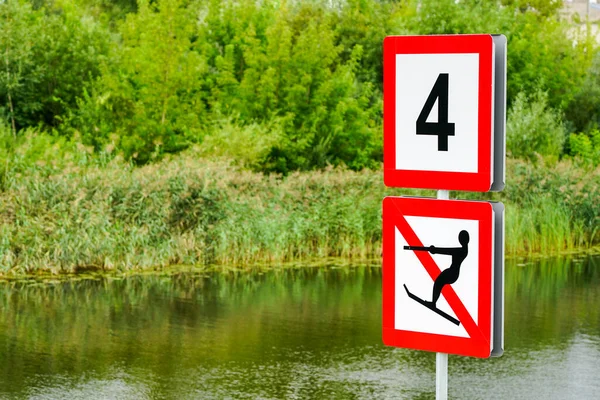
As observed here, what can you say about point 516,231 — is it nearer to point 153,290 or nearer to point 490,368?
point 153,290

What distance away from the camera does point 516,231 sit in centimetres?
1889

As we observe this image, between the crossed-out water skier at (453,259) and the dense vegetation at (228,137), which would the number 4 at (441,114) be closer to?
the crossed-out water skier at (453,259)

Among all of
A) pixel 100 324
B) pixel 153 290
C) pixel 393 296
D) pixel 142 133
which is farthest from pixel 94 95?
pixel 393 296

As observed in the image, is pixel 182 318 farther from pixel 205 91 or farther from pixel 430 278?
pixel 205 91

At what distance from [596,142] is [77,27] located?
50.5 feet

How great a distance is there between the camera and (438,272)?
4633mm

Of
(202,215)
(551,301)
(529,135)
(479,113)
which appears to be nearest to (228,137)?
(202,215)

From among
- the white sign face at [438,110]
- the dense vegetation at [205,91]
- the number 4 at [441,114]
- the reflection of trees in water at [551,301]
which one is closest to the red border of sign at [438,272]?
the white sign face at [438,110]

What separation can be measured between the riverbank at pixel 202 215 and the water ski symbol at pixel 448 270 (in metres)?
12.1

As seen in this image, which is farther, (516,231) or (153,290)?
(516,231)

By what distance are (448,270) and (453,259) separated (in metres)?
0.06

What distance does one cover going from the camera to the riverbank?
16.4 metres

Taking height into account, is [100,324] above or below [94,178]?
below

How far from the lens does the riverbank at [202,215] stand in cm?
1639
